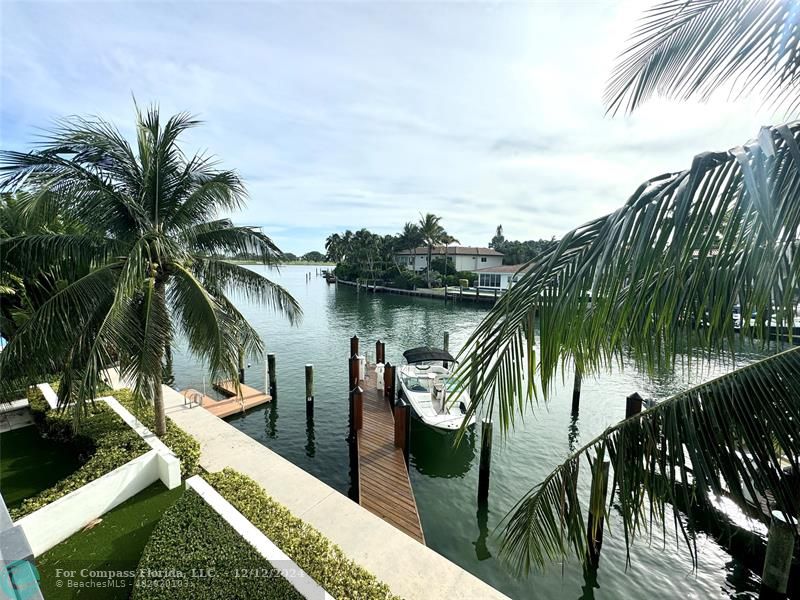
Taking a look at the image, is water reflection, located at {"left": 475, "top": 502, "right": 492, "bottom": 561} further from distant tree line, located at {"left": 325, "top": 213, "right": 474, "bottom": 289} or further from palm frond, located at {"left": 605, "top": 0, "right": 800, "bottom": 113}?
distant tree line, located at {"left": 325, "top": 213, "right": 474, "bottom": 289}

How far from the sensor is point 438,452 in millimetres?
12094

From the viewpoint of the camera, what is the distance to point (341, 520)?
7.09 m

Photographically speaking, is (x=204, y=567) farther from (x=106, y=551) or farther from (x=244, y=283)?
(x=244, y=283)

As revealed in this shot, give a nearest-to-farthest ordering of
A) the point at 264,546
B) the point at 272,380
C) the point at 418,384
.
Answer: the point at 264,546
the point at 418,384
the point at 272,380

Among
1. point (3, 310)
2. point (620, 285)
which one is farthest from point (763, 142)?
point (3, 310)

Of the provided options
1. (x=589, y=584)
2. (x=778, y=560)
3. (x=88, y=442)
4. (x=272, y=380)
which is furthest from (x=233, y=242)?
(x=778, y=560)

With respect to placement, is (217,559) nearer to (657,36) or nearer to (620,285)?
(620,285)

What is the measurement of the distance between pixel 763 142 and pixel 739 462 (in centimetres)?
198

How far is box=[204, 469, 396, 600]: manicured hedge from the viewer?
4.98 meters

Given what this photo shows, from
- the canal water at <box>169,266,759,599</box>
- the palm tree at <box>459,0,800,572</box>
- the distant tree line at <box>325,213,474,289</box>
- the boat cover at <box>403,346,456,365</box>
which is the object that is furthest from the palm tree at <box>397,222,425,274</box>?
the palm tree at <box>459,0,800,572</box>

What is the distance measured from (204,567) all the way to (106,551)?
2.22m

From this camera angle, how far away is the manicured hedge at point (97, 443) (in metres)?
6.67

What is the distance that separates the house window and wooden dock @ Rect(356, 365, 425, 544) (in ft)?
137

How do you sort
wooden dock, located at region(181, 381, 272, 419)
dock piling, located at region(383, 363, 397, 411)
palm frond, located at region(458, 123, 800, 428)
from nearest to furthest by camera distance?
palm frond, located at region(458, 123, 800, 428) < wooden dock, located at region(181, 381, 272, 419) < dock piling, located at region(383, 363, 397, 411)
